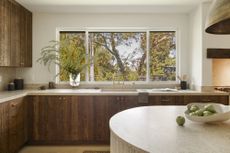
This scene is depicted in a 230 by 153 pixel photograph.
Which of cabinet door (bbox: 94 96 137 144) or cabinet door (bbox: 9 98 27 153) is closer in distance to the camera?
cabinet door (bbox: 9 98 27 153)

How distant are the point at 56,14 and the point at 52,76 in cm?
117

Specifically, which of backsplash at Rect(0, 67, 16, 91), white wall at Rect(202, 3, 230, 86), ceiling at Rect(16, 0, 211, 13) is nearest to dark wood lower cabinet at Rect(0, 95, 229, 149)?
white wall at Rect(202, 3, 230, 86)

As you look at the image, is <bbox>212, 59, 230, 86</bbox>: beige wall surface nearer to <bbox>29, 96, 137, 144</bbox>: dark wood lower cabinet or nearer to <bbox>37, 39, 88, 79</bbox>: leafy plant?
<bbox>29, 96, 137, 144</bbox>: dark wood lower cabinet

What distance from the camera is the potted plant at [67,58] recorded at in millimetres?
4484

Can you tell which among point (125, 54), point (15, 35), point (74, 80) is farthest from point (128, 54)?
point (15, 35)

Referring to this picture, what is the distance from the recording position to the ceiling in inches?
152

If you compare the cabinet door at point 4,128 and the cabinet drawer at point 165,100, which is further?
the cabinet drawer at point 165,100

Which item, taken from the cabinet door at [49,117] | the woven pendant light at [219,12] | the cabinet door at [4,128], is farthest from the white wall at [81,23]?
the woven pendant light at [219,12]

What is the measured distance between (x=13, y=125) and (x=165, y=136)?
262 cm

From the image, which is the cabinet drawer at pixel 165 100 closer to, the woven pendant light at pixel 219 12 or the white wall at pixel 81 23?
the white wall at pixel 81 23

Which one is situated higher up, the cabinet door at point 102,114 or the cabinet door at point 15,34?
the cabinet door at point 15,34

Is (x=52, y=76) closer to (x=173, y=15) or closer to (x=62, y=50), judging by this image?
(x=62, y=50)

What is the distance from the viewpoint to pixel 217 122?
5.89 ft

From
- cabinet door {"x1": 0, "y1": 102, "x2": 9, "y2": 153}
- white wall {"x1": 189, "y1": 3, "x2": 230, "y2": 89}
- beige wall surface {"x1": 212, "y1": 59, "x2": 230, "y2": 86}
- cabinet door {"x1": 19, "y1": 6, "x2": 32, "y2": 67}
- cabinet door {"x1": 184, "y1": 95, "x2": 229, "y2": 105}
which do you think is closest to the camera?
cabinet door {"x1": 0, "y1": 102, "x2": 9, "y2": 153}
